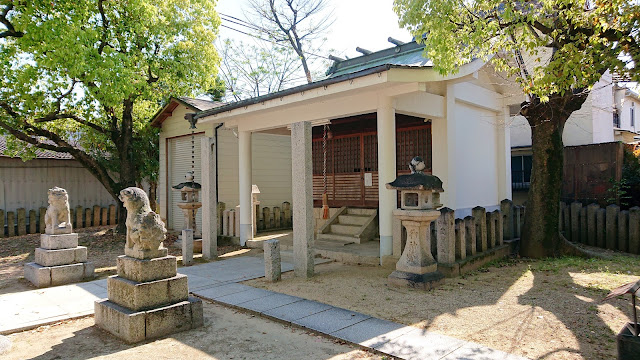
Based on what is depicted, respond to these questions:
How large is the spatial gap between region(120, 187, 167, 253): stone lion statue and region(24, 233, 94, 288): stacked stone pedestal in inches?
141

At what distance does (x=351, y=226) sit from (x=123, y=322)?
277 inches

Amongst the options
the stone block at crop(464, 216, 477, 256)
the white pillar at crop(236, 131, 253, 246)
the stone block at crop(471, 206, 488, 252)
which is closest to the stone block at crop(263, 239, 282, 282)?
the stone block at crop(464, 216, 477, 256)

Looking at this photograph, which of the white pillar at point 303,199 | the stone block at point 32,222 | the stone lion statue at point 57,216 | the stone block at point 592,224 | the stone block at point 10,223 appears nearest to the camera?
the white pillar at point 303,199

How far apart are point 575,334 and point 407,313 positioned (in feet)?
6.42

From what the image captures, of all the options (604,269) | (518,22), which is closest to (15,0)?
(518,22)

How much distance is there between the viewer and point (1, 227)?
1485 centimetres

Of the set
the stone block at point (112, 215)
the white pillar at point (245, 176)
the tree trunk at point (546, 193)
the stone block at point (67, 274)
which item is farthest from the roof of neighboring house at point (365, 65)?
the stone block at point (112, 215)

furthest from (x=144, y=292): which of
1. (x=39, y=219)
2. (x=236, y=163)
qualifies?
(x=39, y=219)

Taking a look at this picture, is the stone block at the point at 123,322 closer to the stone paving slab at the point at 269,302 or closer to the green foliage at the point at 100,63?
the stone paving slab at the point at 269,302

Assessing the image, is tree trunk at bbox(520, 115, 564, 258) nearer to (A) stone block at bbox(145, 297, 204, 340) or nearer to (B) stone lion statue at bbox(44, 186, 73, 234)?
(A) stone block at bbox(145, 297, 204, 340)

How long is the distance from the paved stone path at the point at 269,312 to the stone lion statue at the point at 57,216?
123 centimetres

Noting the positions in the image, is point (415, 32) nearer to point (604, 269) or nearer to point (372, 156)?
point (372, 156)

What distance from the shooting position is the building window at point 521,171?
14.1 m

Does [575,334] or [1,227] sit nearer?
[575,334]
